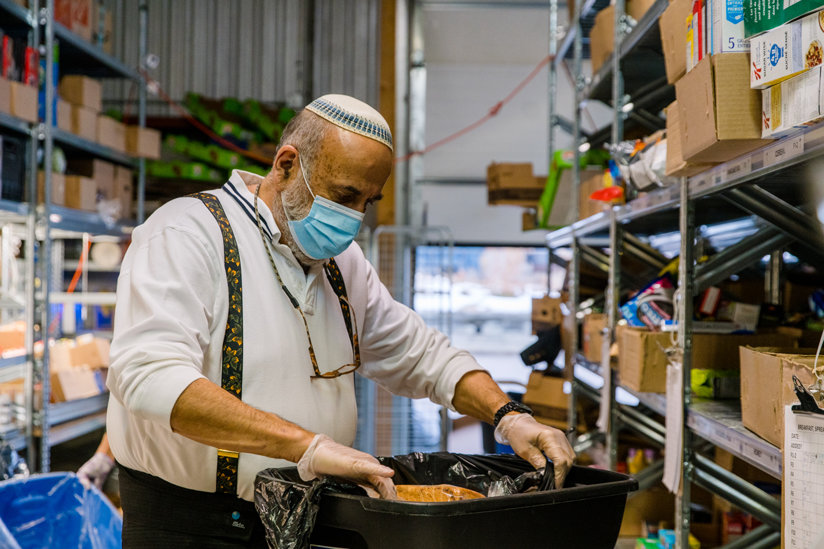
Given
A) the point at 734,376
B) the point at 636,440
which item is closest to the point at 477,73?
the point at 636,440

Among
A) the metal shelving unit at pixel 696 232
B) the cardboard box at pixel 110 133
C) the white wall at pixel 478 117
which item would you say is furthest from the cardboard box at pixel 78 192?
the white wall at pixel 478 117

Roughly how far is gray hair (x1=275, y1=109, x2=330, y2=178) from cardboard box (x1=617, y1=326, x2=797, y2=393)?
1.27 metres

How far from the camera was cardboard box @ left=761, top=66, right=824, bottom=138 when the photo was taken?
1.40m

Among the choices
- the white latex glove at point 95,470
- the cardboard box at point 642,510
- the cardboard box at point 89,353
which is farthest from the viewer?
the cardboard box at point 89,353

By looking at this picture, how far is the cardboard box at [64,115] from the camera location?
448 cm

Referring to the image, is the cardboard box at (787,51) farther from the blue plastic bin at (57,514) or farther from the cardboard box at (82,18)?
the cardboard box at (82,18)

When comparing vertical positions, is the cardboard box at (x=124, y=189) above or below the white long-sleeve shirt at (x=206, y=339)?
above

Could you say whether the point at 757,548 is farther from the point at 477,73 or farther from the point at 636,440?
the point at 477,73

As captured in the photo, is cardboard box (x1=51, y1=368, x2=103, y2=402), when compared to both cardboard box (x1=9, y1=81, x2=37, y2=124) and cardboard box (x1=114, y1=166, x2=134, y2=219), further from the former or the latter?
cardboard box (x1=9, y1=81, x2=37, y2=124)

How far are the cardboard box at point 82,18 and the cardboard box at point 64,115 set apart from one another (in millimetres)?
523

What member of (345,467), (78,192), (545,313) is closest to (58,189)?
(78,192)

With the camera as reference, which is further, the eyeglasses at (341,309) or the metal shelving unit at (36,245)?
the metal shelving unit at (36,245)

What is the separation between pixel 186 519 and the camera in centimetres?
172

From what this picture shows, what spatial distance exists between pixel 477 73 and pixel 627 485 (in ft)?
20.6
